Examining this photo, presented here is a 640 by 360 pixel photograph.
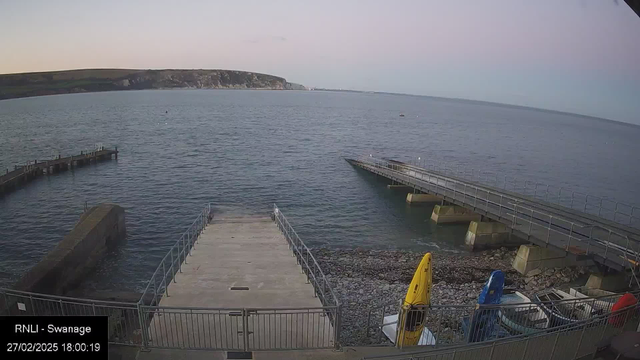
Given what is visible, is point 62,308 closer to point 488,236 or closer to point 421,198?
point 488,236

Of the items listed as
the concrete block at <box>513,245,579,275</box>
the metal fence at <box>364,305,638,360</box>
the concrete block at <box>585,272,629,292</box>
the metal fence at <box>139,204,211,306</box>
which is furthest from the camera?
the concrete block at <box>513,245,579,275</box>

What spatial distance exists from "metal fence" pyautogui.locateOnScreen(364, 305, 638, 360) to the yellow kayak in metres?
1.51

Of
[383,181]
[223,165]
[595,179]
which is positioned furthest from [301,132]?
[595,179]

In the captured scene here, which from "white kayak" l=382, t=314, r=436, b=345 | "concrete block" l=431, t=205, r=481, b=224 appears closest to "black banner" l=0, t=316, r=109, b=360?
"white kayak" l=382, t=314, r=436, b=345

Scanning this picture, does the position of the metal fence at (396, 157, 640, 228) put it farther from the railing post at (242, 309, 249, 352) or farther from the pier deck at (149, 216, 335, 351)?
the railing post at (242, 309, 249, 352)

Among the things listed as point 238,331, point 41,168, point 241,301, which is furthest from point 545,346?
point 41,168

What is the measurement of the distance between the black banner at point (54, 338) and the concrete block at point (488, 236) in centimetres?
2522

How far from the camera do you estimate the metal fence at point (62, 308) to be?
9.37m

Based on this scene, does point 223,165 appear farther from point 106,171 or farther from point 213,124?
point 213,124

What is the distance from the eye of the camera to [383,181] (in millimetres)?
46188

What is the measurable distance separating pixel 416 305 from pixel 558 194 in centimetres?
4178

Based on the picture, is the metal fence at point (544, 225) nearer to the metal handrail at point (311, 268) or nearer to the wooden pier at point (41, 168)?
the metal handrail at point (311, 268)

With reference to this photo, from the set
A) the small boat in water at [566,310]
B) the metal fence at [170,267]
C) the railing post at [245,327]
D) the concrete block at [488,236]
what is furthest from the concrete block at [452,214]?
the railing post at [245,327]

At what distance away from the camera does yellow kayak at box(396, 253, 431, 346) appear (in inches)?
396
